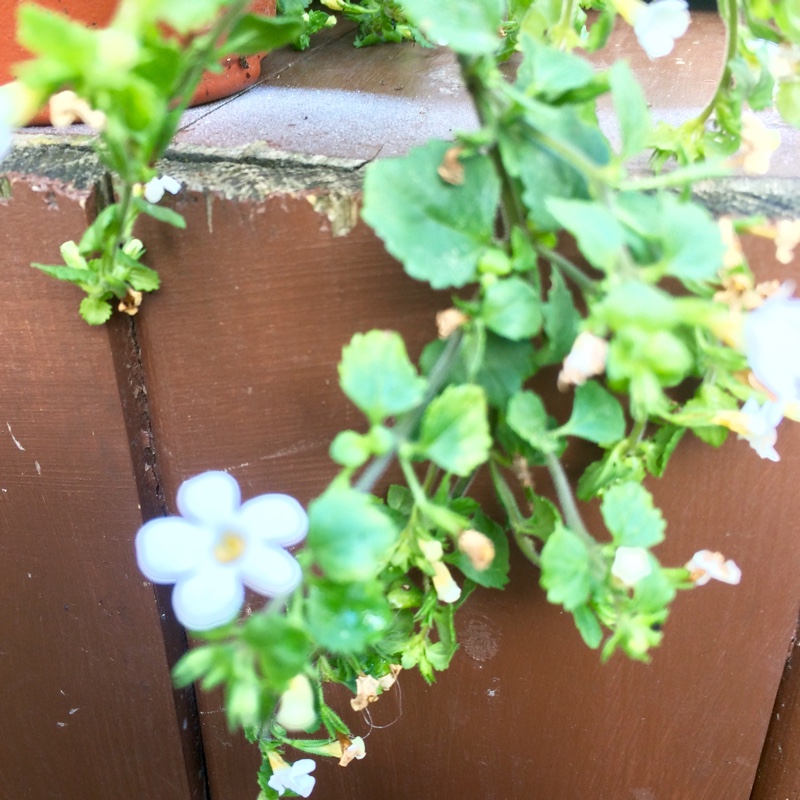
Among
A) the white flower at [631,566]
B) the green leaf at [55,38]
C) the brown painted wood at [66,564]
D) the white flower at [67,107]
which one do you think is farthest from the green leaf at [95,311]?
the white flower at [631,566]

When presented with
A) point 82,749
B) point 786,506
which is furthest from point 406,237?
point 82,749

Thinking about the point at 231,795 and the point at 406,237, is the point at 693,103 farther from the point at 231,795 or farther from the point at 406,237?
the point at 231,795

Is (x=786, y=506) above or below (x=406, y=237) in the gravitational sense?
below

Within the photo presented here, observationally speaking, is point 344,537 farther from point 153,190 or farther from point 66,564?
point 66,564

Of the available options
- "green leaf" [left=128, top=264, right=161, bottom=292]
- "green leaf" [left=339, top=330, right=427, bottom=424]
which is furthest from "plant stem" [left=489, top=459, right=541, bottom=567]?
"green leaf" [left=128, top=264, right=161, bottom=292]

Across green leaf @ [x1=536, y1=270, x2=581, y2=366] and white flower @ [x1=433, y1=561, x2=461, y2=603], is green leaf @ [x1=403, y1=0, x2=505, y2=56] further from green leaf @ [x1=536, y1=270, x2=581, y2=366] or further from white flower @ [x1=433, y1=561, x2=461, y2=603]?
white flower @ [x1=433, y1=561, x2=461, y2=603]

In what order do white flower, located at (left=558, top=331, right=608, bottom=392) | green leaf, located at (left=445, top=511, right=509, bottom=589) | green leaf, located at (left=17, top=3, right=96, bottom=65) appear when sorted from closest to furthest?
green leaf, located at (left=17, top=3, right=96, bottom=65), white flower, located at (left=558, top=331, right=608, bottom=392), green leaf, located at (left=445, top=511, right=509, bottom=589)
